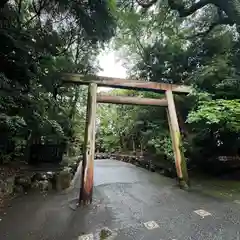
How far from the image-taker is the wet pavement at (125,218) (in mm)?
3199

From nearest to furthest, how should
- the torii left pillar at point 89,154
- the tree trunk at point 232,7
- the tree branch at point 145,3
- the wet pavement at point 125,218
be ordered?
1. the wet pavement at point 125,218
2. the torii left pillar at point 89,154
3. the tree trunk at point 232,7
4. the tree branch at point 145,3

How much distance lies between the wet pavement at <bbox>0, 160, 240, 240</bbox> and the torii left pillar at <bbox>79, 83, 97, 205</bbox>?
293mm

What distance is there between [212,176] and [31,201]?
5799 mm

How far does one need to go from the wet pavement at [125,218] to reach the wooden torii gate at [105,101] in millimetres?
560

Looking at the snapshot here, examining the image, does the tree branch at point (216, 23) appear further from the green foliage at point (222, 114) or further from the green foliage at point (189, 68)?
the green foliage at point (222, 114)

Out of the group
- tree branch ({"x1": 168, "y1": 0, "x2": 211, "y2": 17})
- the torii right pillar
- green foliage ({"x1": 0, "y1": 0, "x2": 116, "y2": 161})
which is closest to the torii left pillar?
green foliage ({"x1": 0, "y1": 0, "x2": 116, "y2": 161})

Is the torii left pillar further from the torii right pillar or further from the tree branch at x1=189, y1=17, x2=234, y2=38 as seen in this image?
the tree branch at x1=189, y1=17, x2=234, y2=38

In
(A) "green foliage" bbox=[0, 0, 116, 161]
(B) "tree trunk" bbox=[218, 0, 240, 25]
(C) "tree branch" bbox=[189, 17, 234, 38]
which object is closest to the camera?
(A) "green foliage" bbox=[0, 0, 116, 161]

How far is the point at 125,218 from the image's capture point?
3916 mm

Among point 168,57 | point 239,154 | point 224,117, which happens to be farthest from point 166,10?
point 239,154

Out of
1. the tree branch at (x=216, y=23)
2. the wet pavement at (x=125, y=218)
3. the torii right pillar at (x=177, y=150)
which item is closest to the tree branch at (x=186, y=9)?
the tree branch at (x=216, y=23)

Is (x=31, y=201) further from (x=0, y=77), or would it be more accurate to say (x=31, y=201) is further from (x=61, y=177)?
(x=0, y=77)

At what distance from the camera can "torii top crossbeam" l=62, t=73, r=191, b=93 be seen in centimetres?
574

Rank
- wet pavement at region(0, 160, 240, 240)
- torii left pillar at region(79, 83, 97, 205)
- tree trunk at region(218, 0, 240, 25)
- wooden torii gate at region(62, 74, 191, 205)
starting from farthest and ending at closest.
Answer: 1. tree trunk at region(218, 0, 240, 25)
2. wooden torii gate at region(62, 74, 191, 205)
3. torii left pillar at region(79, 83, 97, 205)
4. wet pavement at region(0, 160, 240, 240)
